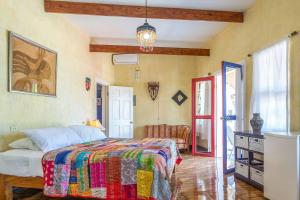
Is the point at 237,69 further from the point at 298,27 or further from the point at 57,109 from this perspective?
the point at 57,109

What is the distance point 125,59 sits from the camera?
7863mm

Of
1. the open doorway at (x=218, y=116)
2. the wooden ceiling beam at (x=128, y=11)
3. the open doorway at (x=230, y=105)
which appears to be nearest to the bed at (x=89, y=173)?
the open doorway at (x=230, y=105)

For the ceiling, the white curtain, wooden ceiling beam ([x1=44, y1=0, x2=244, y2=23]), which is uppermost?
the ceiling

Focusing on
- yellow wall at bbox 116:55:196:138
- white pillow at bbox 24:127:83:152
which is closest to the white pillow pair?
white pillow at bbox 24:127:83:152

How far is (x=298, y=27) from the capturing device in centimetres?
329

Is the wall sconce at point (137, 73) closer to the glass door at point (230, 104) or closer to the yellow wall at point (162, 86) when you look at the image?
the yellow wall at point (162, 86)

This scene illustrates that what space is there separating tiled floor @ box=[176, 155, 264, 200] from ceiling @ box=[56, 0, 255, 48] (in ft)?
10.1

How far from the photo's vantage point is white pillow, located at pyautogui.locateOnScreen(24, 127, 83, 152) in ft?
10.1

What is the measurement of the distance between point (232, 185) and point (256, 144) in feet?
2.50

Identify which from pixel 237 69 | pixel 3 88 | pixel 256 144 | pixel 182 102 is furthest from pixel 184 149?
pixel 3 88

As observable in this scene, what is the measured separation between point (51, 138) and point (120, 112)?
4.36 m

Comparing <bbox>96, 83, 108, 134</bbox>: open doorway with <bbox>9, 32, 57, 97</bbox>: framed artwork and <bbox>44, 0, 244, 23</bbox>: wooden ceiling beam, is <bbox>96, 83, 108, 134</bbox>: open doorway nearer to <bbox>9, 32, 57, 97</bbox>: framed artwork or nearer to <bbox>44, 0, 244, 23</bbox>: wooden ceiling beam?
<bbox>9, 32, 57, 97</bbox>: framed artwork

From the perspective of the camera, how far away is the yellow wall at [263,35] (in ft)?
11.0

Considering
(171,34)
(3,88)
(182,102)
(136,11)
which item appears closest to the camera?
(3,88)
